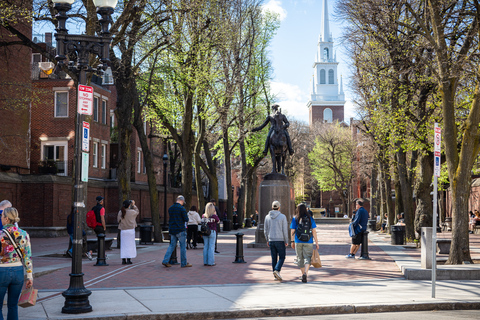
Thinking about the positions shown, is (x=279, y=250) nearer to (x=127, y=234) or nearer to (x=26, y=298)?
(x=127, y=234)

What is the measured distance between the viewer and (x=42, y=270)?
13.5 metres

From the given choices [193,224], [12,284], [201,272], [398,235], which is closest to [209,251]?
[201,272]

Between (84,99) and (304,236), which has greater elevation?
(84,99)

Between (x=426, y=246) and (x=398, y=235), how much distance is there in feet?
37.4

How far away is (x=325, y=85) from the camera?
121 metres

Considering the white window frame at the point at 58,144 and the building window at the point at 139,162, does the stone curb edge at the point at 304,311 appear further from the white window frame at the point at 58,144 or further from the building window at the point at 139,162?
the building window at the point at 139,162

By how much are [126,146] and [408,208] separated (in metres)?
12.6

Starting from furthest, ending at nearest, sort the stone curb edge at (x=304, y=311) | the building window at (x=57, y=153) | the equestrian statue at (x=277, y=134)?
the building window at (x=57, y=153) → the equestrian statue at (x=277, y=134) → the stone curb edge at (x=304, y=311)

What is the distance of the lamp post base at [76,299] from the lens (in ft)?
28.3

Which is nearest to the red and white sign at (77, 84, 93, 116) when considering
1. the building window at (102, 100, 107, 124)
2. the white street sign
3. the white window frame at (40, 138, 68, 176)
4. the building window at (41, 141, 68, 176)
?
the white street sign

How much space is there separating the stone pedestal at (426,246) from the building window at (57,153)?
28.7m

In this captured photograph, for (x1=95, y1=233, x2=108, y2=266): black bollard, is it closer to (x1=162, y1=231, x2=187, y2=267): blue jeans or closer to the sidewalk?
the sidewalk

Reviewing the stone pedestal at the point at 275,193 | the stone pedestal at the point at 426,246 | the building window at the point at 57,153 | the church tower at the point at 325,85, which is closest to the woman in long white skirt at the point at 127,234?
the stone pedestal at the point at 275,193

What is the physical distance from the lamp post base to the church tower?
4306 inches
